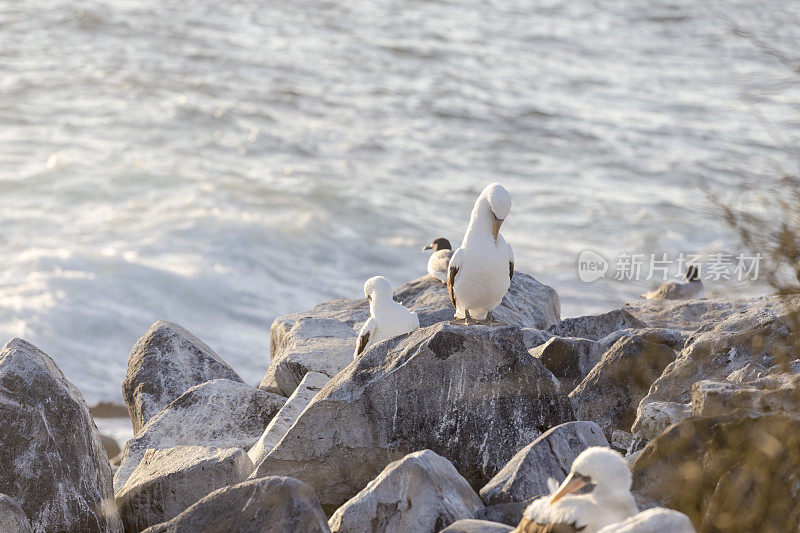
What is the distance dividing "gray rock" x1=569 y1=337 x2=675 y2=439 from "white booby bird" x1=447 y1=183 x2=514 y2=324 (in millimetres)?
1459

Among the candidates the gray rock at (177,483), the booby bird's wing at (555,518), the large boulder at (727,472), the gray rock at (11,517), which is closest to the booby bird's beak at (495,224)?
the gray rock at (177,483)

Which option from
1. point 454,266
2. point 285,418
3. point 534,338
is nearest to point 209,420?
point 285,418

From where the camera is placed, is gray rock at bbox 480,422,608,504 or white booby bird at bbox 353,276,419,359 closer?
gray rock at bbox 480,422,608,504

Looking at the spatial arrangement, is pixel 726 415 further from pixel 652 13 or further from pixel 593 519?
pixel 652 13

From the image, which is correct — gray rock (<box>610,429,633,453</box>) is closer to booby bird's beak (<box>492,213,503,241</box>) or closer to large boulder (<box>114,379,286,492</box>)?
booby bird's beak (<box>492,213,503,241</box>)

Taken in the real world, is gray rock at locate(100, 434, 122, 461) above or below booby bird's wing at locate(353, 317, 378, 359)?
below

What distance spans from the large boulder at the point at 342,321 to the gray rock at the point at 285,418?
2.10ft

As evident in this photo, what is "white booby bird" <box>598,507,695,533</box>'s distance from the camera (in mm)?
3443

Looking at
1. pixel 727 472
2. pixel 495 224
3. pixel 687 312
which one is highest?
pixel 727 472

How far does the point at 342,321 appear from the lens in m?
8.98

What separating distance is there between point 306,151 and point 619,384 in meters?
15.2

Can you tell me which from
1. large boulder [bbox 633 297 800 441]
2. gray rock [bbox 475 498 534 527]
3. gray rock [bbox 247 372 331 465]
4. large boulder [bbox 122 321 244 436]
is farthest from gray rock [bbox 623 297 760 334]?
gray rock [bbox 475 498 534 527]

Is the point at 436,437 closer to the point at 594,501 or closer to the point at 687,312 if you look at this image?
the point at 594,501

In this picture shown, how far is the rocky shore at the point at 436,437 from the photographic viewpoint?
4293 mm
